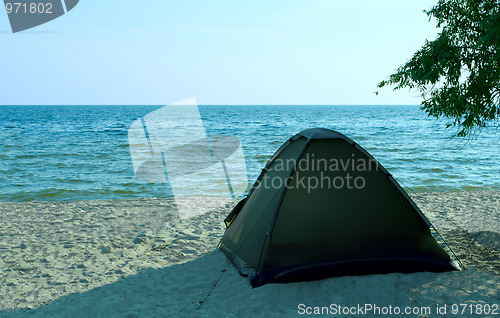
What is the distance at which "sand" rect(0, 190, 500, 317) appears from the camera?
5398 millimetres

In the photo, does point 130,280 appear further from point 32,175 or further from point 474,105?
point 32,175

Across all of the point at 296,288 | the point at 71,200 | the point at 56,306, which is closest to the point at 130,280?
the point at 56,306

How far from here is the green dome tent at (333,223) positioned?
19.4 ft

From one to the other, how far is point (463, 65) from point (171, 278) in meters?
5.92

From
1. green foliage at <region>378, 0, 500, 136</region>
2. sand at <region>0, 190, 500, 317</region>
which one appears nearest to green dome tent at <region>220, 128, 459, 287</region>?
sand at <region>0, 190, 500, 317</region>

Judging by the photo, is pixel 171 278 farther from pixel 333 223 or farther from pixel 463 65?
pixel 463 65

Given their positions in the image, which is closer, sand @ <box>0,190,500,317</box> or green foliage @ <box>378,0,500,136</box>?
sand @ <box>0,190,500,317</box>

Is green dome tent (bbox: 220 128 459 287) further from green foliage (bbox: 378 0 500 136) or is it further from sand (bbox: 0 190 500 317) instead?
green foliage (bbox: 378 0 500 136)

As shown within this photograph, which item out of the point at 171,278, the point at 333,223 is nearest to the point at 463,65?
the point at 333,223

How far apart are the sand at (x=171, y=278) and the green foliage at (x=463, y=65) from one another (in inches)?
101

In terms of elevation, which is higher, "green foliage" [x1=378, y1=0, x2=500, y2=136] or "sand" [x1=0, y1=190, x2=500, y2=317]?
"green foliage" [x1=378, y1=0, x2=500, y2=136]

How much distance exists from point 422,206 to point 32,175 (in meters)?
15.9

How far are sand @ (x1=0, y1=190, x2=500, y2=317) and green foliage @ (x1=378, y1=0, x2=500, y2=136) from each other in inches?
101

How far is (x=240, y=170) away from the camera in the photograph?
20.6 m
